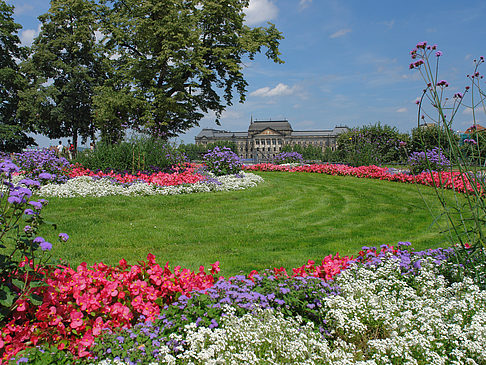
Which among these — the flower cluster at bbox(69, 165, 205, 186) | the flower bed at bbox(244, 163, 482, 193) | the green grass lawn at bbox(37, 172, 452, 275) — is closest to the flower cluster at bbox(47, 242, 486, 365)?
the green grass lawn at bbox(37, 172, 452, 275)

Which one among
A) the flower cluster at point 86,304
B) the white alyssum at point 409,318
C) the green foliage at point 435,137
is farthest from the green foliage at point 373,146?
the flower cluster at point 86,304

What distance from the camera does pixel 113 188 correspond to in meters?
8.59

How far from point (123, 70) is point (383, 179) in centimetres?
1344

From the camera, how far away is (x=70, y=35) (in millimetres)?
23672

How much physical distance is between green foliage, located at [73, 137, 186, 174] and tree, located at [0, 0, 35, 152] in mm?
15580

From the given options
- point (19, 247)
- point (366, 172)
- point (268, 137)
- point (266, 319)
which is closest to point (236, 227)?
point (266, 319)

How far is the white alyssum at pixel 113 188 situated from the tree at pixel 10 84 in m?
17.3

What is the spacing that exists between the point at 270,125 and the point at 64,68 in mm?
98191

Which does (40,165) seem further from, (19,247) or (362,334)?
(362,334)

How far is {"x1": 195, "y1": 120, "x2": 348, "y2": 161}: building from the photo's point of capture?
11244 centimetres

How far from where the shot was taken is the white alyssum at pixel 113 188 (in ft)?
26.7

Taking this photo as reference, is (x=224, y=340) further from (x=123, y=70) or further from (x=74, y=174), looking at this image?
(x=123, y=70)

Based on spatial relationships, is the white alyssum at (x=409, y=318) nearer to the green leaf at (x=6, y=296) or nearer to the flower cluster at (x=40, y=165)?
the green leaf at (x=6, y=296)

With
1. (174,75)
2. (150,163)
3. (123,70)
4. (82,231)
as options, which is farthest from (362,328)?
(123,70)
